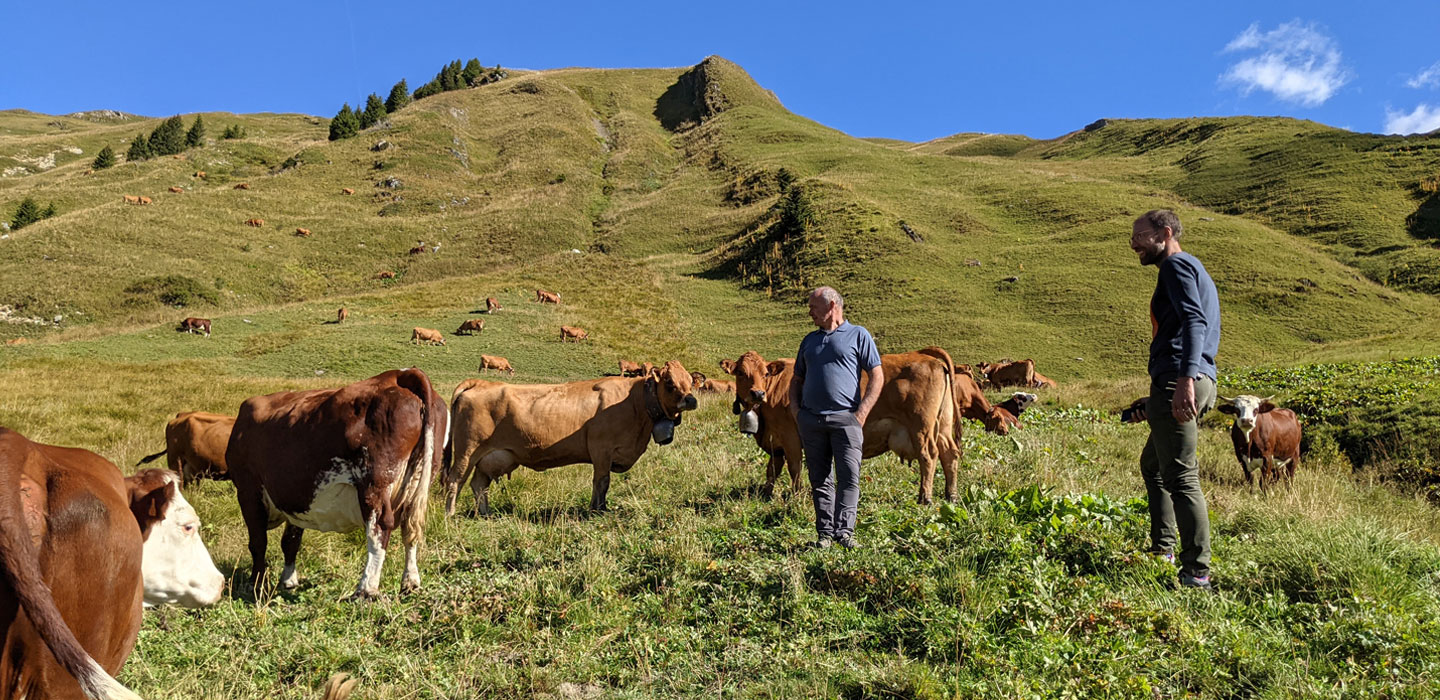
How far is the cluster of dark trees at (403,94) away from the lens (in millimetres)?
88188

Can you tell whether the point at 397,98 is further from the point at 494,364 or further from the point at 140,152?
the point at 494,364

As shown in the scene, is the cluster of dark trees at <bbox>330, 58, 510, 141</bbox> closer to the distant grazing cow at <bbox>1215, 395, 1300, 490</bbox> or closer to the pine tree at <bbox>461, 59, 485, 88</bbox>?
the pine tree at <bbox>461, 59, 485, 88</bbox>

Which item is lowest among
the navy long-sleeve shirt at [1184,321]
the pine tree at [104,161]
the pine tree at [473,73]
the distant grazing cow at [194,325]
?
the distant grazing cow at [194,325]

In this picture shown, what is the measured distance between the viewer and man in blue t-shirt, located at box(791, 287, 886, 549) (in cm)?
625

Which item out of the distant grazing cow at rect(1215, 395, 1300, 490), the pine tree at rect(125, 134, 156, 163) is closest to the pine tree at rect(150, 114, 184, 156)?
the pine tree at rect(125, 134, 156, 163)

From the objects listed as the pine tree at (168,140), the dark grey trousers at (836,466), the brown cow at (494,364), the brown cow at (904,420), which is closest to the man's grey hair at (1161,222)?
the dark grey trousers at (836,466)

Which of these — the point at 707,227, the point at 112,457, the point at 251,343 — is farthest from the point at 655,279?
the point at 112,457

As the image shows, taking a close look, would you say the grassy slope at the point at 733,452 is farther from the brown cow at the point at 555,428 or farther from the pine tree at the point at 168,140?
the pine tree at the point at 168,140

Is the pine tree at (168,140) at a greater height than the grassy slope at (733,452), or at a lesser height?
greater

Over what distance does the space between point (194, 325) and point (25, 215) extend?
37189 millimetres

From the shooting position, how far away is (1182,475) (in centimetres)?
497

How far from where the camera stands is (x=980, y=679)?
385 centimetres

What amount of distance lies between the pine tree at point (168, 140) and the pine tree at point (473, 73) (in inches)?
1824

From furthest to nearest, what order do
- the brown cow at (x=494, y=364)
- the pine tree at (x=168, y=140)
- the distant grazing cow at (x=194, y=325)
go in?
the pine tree at (x=168, y=140) < the distant grazing cow at (x=194, y=325) < the brown cow at (x=494, y=364)
